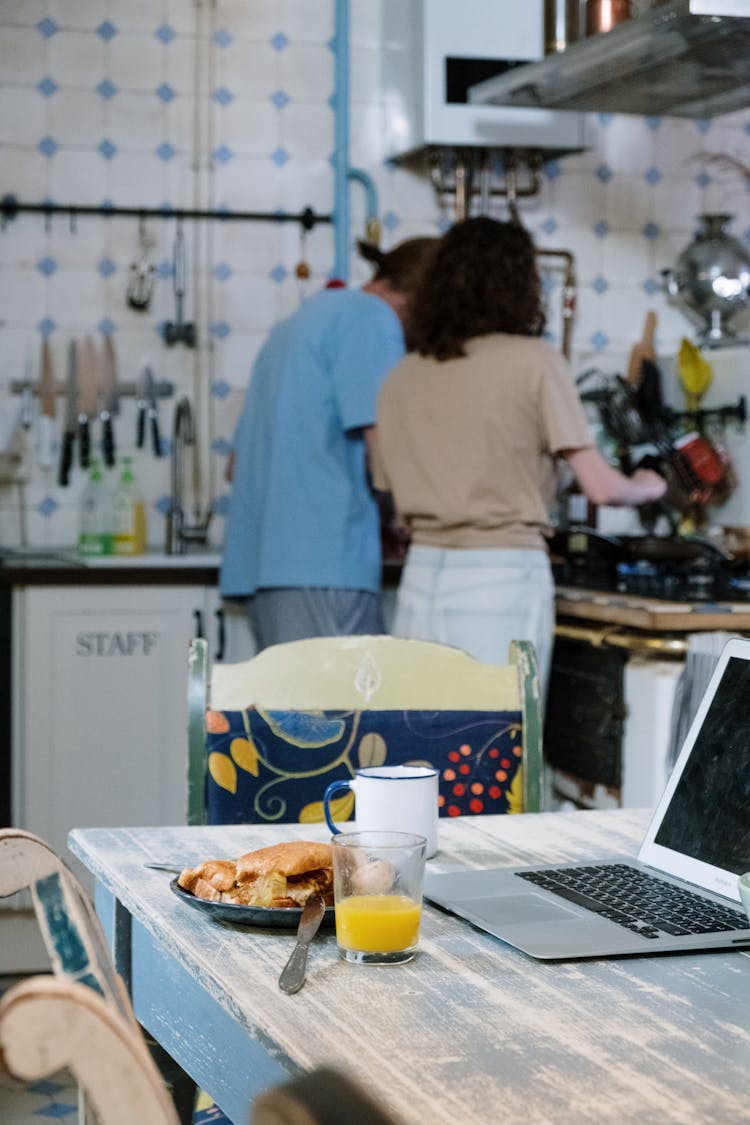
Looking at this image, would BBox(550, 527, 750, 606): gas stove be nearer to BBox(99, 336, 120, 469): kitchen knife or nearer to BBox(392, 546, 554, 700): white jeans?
BBox(392, 546, 554, 700): white jeans

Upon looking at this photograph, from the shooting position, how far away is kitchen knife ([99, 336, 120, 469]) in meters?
4.12

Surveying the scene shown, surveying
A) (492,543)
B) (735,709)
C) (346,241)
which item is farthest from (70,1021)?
(346,241)

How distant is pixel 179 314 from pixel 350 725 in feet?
8.46

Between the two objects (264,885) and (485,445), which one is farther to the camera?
(485,445)

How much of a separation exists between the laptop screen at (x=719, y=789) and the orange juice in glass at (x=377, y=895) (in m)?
0.29

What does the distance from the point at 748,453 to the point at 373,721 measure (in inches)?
92.7

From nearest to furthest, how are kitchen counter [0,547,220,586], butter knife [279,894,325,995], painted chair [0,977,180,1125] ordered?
1. painted chair [0,977,180,1125]
2. butter knife [279,894,325,995]
3. kitchen counter [0,547,220,586]

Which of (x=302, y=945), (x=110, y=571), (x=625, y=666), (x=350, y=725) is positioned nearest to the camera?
(x=302, y=945)

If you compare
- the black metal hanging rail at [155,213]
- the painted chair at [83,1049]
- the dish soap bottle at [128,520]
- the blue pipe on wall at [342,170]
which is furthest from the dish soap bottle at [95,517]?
the painted chair at [83,1049]

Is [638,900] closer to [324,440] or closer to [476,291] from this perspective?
[476,291]

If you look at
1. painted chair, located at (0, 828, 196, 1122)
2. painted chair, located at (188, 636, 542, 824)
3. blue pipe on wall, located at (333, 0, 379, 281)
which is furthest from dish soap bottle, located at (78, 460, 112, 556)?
painted chair, located at (0, 828, 196, 1122)

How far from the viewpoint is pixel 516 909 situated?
3.97 feet

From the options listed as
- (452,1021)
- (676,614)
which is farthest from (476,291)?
(452,1021)

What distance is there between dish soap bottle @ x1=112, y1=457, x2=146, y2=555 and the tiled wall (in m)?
0.10
